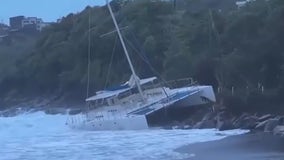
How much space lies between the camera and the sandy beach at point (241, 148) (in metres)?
22.0

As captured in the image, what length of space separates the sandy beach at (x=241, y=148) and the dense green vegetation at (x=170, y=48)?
855 centimetres

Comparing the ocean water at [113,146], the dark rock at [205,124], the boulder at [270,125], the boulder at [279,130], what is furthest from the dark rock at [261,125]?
the dark rock at [205,124]

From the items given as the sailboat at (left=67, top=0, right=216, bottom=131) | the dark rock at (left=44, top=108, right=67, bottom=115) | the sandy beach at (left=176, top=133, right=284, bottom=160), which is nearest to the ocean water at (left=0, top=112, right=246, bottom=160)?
the sandy beach at (left=176, top=133, right=284, bottom=160)

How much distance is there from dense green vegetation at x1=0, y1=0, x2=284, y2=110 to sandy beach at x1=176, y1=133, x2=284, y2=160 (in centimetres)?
855

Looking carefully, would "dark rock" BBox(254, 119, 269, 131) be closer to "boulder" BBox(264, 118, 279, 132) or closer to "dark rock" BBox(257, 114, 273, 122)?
"boulder" BBox(264, 118, 279, 132)

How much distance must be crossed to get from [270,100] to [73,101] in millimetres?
40579

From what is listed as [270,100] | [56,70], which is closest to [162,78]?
[270,100]

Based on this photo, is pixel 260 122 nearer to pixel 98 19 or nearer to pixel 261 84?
pixel 261 84

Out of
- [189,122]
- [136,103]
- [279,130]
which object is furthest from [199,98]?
[279,130]

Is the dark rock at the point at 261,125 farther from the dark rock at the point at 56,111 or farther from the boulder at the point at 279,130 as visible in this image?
the dark rock at the point at 56,111

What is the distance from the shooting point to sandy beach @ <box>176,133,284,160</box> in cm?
2198

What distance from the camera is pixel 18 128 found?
51344 millimetres

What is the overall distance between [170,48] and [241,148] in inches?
1183

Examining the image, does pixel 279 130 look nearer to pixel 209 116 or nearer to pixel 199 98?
pixel 209 116
